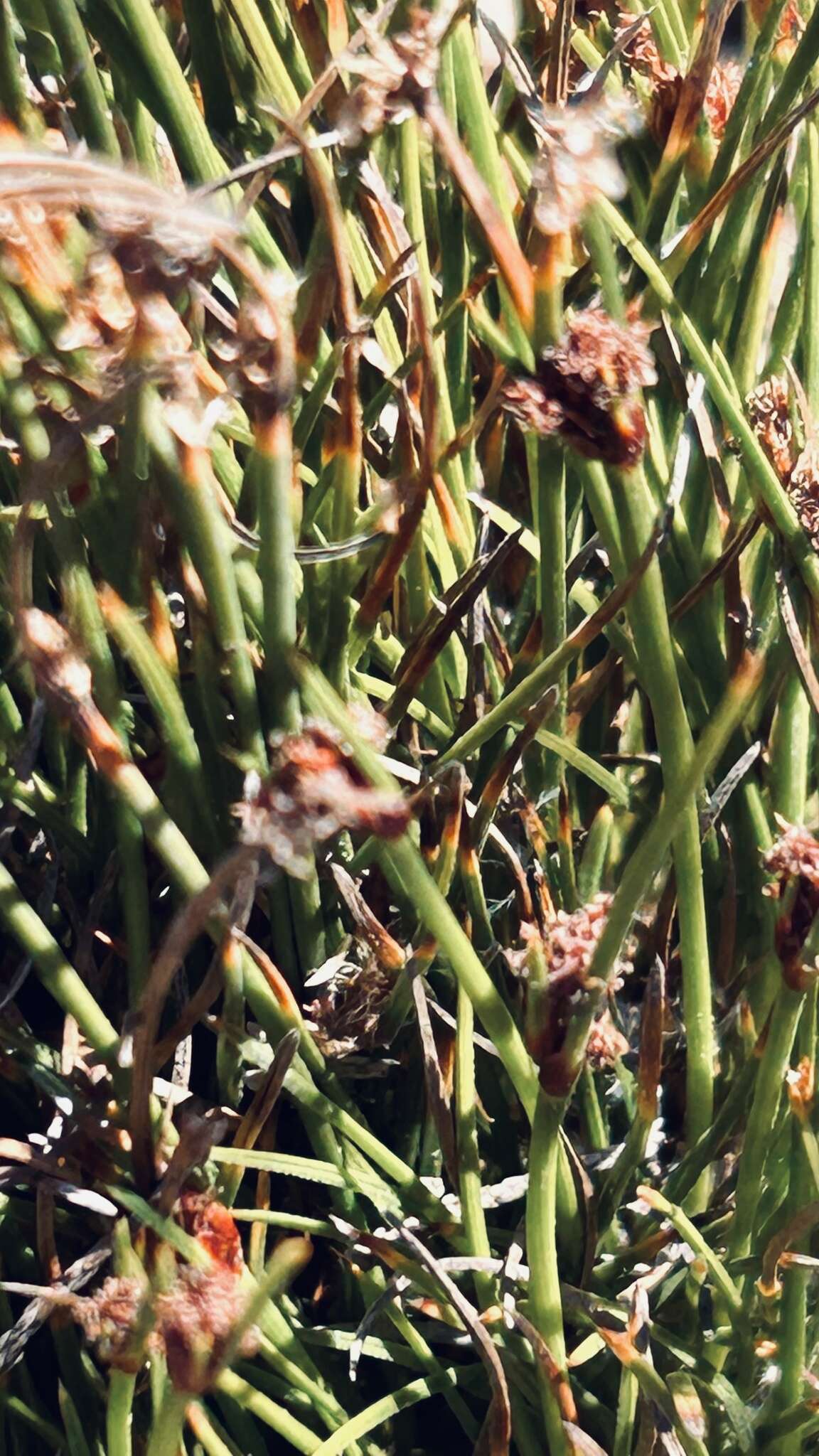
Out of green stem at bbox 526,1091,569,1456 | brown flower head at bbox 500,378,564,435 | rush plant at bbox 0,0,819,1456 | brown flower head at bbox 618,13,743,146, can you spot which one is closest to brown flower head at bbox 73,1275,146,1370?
rush plant at bbox 0,0,819,1456

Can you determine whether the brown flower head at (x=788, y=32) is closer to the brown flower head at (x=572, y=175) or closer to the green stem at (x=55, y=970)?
the brown flower head at (x=572, y=175)

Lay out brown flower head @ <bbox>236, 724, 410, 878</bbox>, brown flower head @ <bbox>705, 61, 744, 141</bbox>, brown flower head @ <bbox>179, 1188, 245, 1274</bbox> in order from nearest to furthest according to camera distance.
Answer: brown flower head @ <bbox>236, 724, 410, 878</bbox>
brown flower head @ <bbox>179, 1188, 245, 1274</bbox>
brown flower head @ <bbox>705, 61, 744, 141</bbox>

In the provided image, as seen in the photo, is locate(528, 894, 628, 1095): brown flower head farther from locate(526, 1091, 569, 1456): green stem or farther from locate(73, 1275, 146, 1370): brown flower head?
locate(73, 1275, 146, 1370): brown flower head

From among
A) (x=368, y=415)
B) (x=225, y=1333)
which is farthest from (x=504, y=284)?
(x=225, y=1333)

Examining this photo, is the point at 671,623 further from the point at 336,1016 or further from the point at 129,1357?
the point at 129,1357

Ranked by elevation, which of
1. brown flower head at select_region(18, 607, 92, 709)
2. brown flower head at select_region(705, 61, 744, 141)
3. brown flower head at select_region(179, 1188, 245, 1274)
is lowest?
brown flower head at select_region(179, 1188, 245, 1274)

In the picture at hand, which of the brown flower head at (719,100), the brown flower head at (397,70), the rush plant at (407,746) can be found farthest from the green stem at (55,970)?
the brown flower head at (719,100)

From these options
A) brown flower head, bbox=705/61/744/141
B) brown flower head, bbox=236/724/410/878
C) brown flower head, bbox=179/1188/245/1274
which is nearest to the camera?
brown flower head, bbox=236/724/410/878
